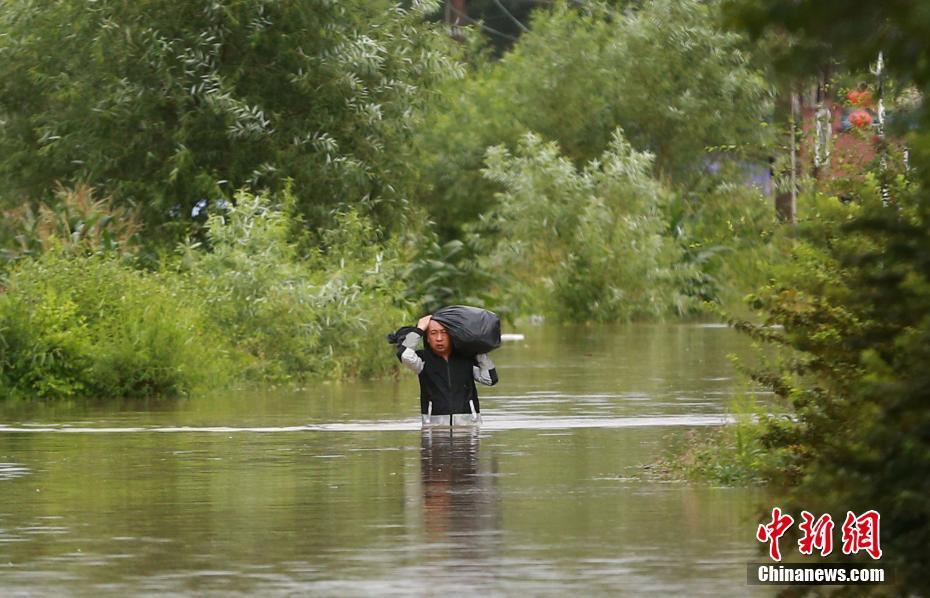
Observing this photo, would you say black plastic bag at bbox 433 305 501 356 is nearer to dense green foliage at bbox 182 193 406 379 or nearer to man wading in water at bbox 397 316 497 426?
man wading in water at bbox 397 316 497 426

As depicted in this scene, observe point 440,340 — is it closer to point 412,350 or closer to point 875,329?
point 412,350

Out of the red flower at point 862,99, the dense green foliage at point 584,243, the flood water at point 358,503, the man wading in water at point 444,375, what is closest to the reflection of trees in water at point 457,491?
the flood water at point 358,503

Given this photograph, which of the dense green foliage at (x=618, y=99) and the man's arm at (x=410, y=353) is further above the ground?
the dense green foliage at (x=618, y=99)

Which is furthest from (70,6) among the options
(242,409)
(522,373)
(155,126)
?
(242,409)

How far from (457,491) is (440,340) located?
5.76 m

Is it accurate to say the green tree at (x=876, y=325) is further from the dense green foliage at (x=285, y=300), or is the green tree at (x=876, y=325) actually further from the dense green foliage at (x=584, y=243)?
the dense green foliage at (x=584, y=243)

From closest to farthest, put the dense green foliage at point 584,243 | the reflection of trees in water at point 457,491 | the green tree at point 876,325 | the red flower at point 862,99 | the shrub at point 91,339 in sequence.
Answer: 1. the green tree at point 876,325
2. the reflection of trees in water at point 457,491
3. the red flower at point 862,99
4. the shrub at point 91,339
5. the dense green foliage at point 584,243

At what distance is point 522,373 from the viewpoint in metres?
32.9

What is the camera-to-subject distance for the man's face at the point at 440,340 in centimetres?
2097

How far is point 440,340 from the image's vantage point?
2097cm

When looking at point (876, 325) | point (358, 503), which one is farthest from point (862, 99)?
point (876, 325)

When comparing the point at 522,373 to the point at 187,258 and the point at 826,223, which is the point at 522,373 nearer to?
the point at 187,258

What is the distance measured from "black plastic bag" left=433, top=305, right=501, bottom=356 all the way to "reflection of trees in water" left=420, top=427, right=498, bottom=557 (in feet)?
2.52

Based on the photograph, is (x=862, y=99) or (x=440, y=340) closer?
(x=862, y=99)
